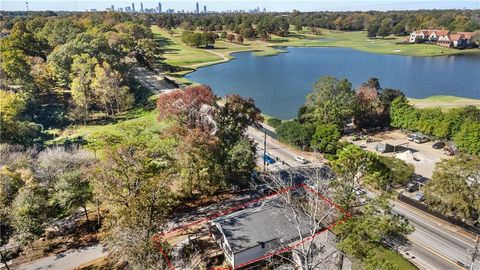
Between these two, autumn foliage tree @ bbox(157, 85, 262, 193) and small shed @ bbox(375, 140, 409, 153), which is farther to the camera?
small shed @ bbox(375, 140, 409, 153)

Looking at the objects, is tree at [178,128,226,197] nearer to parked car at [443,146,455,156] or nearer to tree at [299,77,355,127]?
tree at [299,77,355,127]

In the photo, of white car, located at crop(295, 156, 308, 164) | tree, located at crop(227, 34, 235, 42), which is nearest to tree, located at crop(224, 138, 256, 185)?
white car, located at crop(295, 156, 308, 164)

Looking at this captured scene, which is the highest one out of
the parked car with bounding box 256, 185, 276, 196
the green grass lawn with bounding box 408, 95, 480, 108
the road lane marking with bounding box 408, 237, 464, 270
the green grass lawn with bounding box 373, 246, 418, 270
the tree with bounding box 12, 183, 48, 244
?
the tree with bounding box 12, 183, 48, 244

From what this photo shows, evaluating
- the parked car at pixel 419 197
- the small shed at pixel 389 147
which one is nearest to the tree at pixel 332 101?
the small shed at pixel 389 147

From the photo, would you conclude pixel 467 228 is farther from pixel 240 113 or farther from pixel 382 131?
pixel 382 131

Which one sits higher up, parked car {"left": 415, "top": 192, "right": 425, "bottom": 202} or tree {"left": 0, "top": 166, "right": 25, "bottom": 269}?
tree {"left": 0, "top": 166, "right": 25, "bottom": 269}

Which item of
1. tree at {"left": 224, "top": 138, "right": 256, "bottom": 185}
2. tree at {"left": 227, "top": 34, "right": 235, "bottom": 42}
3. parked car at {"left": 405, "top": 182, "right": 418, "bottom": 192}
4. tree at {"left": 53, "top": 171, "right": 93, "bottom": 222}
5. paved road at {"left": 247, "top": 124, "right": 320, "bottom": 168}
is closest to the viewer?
tree at {"left": 53, "top": 171, "right": 93, "bottom": 222}

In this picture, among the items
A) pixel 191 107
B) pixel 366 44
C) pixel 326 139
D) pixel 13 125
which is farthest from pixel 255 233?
pixel 366 44
